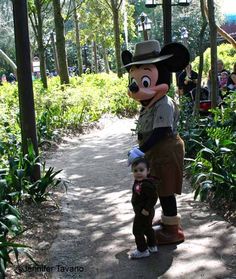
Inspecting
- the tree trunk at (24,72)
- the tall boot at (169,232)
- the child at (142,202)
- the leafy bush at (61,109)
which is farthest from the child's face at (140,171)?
the leafy bush at (61,109)

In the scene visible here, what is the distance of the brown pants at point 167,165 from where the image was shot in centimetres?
422

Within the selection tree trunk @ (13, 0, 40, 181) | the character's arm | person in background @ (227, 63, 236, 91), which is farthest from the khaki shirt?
person in background @ (227, 63, 236, 91)

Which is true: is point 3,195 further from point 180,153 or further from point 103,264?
point 180,153

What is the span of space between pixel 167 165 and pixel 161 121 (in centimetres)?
41

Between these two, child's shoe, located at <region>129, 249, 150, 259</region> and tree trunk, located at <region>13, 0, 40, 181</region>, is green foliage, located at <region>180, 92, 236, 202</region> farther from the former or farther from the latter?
tree trunk, located at <region>13, 0, 40, 181</region>

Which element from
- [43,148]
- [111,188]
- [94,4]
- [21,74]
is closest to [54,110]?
[43,148]

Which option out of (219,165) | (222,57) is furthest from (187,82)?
(222,57)

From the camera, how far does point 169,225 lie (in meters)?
4.36

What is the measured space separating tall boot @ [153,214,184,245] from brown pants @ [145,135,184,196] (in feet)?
0.91

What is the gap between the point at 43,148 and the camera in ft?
31.5

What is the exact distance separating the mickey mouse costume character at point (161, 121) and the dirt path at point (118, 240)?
304mm

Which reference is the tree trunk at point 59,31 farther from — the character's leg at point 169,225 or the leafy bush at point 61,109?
the character's leg at point 169,225

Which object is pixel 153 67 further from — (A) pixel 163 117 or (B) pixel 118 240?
(B) pixel 118 240

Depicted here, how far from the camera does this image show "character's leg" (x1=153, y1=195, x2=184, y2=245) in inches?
171
